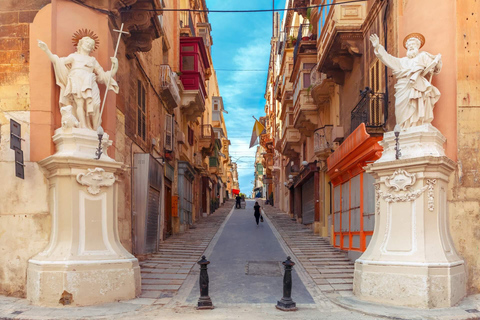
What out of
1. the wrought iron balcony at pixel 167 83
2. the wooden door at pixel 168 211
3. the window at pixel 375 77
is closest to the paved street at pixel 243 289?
the wooden door at pixel 168 211

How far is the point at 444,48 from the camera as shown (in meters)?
10.2

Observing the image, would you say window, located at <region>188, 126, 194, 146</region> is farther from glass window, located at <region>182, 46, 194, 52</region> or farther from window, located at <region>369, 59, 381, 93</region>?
window, located at <region>369, 59, 381, 93</region>

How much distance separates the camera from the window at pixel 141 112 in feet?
48.8

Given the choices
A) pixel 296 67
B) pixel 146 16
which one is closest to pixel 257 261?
pixel 146 16

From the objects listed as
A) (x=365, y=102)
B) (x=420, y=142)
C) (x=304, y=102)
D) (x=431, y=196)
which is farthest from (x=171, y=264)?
(x=304, y=102)

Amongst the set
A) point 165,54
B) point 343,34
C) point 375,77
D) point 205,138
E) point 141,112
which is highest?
point 165,54

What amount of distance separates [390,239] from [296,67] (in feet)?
50.1

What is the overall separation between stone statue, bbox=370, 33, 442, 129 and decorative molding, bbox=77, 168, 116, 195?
19.4 feet

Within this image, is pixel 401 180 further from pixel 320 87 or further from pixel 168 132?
pixel 168 132

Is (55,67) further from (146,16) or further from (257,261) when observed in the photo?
(257,261)

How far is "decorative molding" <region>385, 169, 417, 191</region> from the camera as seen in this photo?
8977 mm

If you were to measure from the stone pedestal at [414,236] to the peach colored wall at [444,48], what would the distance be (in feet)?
2.26

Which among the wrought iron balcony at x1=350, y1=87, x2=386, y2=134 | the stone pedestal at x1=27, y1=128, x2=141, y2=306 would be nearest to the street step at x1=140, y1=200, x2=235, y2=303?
the stone pedestal at x1=27, y1=128, x2=141, y2=306

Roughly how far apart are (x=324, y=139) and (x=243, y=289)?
9963mm
